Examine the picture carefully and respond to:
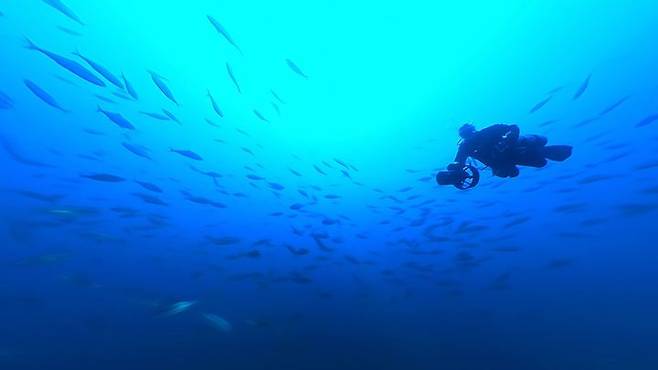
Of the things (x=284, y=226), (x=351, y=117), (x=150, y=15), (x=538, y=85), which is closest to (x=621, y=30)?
(x=538, y=85)

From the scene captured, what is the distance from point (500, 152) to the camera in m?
4.52

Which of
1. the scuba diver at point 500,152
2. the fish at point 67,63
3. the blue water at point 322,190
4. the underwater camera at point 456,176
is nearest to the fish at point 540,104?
the blue water at point 322,190

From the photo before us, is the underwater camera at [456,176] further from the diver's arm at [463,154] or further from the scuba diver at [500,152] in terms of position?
the diver's arm at [463,154]

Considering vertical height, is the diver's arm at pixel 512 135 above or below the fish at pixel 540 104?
below

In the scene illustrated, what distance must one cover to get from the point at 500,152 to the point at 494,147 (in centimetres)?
11

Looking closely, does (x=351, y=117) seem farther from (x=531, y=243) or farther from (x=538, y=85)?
(x=531, y=243)

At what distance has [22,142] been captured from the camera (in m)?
12.1

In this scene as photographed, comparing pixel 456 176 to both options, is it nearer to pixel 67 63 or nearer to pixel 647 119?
pixel 67 63

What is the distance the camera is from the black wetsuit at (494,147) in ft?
14.7

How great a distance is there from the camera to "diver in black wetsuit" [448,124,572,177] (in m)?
4.33

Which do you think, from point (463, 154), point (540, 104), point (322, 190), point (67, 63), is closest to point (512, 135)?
point (463, 154)

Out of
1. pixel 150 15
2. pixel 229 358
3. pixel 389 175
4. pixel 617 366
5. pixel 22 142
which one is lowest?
pixel 229 358

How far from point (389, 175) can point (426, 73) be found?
5.57 m

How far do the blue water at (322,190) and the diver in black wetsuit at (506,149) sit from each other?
4.00 metres
